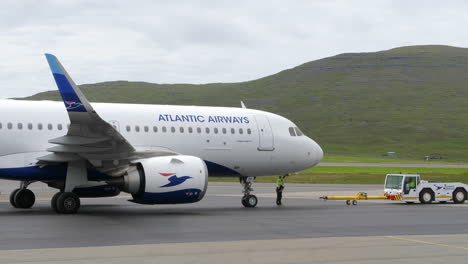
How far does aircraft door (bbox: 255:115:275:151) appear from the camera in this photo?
85.6 ft

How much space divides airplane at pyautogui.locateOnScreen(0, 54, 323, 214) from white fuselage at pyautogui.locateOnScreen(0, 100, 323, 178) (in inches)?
1.3

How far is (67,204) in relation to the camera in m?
21.5

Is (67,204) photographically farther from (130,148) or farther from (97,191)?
(130,148)

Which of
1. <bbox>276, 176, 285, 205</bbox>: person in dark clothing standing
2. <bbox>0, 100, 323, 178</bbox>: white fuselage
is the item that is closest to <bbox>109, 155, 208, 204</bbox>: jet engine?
<bbox>0, 100, 323, 178</bbox>: white fuselage

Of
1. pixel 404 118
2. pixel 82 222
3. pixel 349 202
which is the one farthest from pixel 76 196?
pixel 404 118

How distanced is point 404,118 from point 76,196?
149191 millimetres

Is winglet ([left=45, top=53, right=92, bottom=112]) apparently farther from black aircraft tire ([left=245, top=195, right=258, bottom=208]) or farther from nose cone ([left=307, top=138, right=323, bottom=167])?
nose cone ([left=307, top=138, right=323, bottom=167])

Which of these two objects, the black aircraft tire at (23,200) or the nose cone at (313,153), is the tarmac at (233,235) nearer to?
the black aircraft tire at (23,200)

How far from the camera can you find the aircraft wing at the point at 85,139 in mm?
18844

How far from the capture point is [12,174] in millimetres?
21562

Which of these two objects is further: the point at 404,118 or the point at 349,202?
the point at 404,118

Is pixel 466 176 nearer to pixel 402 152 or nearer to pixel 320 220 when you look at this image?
pixel 320 220

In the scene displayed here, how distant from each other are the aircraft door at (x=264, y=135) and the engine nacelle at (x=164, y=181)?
17.6 ft

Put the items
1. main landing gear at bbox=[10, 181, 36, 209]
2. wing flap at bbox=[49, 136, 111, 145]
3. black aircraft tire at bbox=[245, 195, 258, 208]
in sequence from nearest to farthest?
wing flap at bbox=[49, 136, 111, 145]
main landing gear at bbox=[10, 181, 36, 209]
black aircraft tire at bbox=[245, 195, 258, 208]
